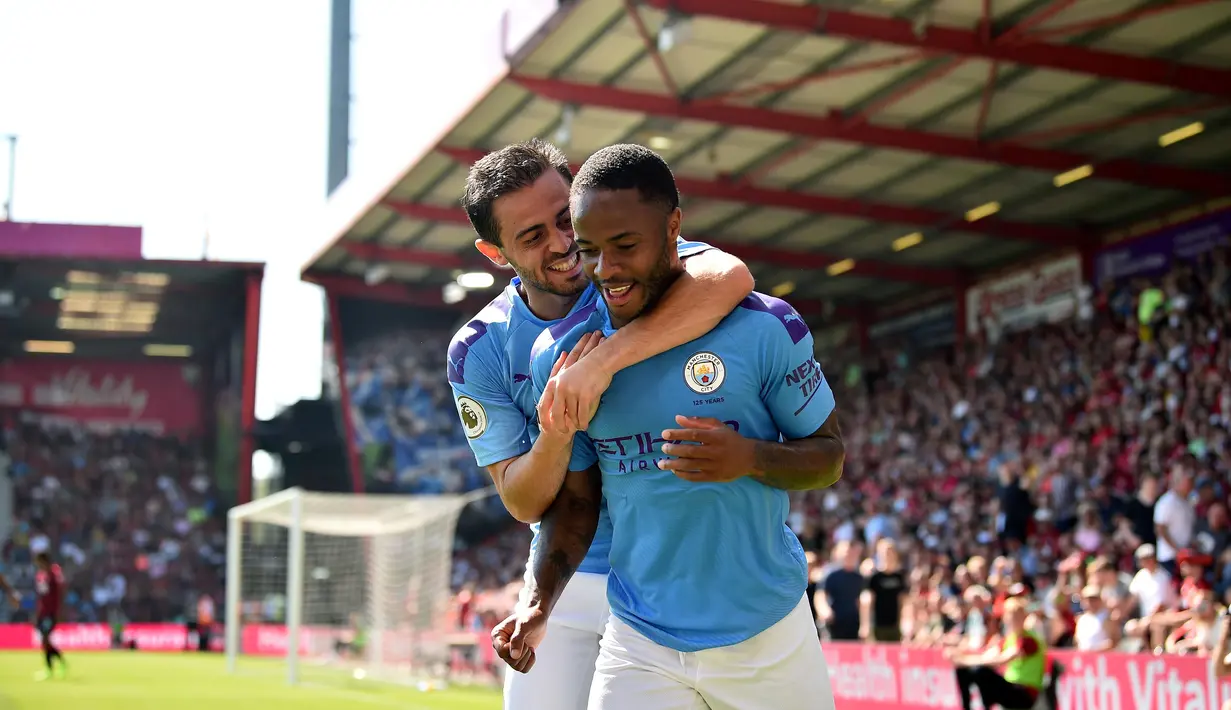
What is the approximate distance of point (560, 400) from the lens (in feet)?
11.1

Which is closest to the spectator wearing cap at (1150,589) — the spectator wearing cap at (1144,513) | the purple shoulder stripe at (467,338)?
the spectator wearing cap at (1144,513)

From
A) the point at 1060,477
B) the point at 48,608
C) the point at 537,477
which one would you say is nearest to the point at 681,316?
the point at 537,477

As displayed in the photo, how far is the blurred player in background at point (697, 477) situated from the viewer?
333cm

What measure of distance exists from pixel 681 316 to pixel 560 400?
0.34m

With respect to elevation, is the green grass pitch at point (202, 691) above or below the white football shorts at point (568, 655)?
below

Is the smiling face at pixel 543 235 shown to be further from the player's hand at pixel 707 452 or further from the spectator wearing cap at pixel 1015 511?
the spectator wearing cap at pixel 1015 511

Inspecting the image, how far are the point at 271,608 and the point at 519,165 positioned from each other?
102 feet

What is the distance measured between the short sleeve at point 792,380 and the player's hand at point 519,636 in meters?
0.81

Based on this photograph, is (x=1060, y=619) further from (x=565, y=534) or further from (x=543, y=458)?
(x=543, y=458)

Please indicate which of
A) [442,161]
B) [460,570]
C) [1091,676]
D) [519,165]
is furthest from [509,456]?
[460,570]

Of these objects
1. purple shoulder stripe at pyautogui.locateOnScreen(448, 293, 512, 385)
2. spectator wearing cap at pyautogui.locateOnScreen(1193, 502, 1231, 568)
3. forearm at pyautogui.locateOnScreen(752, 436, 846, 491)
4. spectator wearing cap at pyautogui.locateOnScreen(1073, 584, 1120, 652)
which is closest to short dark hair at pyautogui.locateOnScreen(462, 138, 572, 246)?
purple shoulder stripe at pyautogui.locateOnScreen(448, 293, 512, 385)

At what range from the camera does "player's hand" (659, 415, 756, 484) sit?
3238 millimetres

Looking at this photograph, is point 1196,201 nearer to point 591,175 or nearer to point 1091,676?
point 1091,676

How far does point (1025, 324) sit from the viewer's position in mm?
30734
